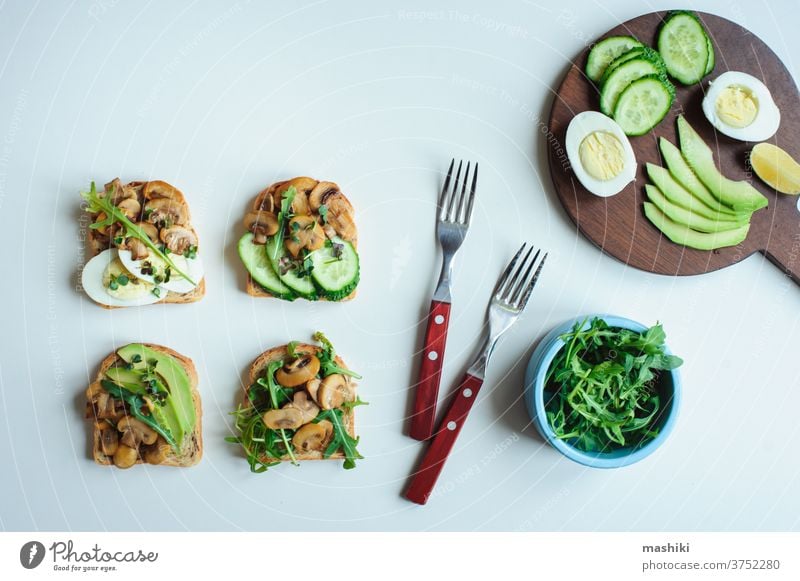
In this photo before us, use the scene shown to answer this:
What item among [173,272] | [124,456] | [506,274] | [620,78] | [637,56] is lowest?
[124,456]

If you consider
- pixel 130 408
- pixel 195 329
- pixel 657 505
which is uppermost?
pixel 195 329

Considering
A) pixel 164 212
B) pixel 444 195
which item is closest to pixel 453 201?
pixel 444 195

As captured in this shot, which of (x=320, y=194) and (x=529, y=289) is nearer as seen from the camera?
(x=320, y=194)

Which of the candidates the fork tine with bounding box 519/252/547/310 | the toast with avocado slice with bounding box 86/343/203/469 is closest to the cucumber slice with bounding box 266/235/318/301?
the toast with avocado slice with bounding box 86/343/203/469

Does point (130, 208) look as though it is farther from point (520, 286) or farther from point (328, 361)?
point (520, 286)

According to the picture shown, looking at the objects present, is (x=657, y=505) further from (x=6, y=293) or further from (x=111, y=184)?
(x=6, y=293)

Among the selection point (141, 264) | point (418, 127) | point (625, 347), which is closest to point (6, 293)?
point (141, 264)

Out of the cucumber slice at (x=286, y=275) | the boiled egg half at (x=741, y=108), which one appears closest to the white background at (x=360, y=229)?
the cucumber slice at (x=286, y=275)
